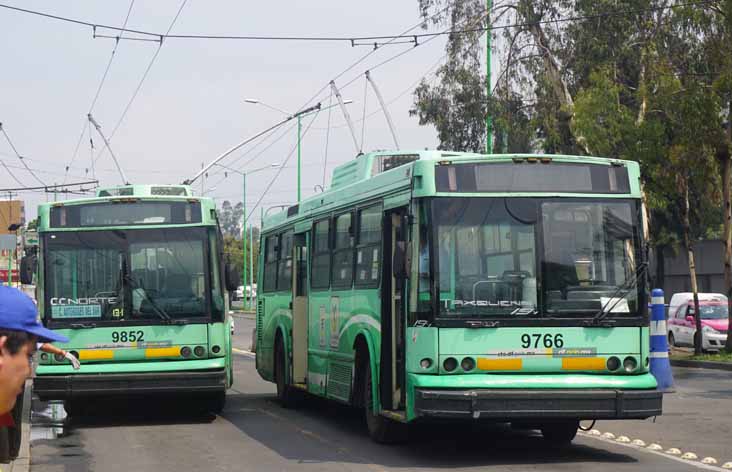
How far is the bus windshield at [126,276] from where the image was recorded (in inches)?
611

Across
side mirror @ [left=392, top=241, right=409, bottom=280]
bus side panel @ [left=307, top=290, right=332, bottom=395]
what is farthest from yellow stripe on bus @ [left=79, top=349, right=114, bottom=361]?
side mirror @ [left=392, top=241, right=409, bottom=280]

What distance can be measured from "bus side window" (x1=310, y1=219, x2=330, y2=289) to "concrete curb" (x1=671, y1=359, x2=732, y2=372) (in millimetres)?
13887

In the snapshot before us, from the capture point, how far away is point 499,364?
37.7 ft

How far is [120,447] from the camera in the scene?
529 inches

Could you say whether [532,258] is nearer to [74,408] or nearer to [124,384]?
[124,384]

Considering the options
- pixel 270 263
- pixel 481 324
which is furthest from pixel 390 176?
pixel 270 263

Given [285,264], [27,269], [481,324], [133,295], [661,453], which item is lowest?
[661,453]

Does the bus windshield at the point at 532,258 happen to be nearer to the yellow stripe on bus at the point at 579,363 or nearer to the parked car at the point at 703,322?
the yellow stripe on bus at the point at 579,363

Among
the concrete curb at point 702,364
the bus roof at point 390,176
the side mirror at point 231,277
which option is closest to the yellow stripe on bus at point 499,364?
the bus roof at point 390,176

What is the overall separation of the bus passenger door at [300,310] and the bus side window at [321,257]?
1.91ft

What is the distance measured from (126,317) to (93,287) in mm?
543

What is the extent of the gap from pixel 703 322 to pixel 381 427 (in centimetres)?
2346

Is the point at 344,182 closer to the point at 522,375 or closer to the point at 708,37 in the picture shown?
the point at 522,375

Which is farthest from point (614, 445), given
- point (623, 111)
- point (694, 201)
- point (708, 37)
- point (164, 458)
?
point (694, 201)
